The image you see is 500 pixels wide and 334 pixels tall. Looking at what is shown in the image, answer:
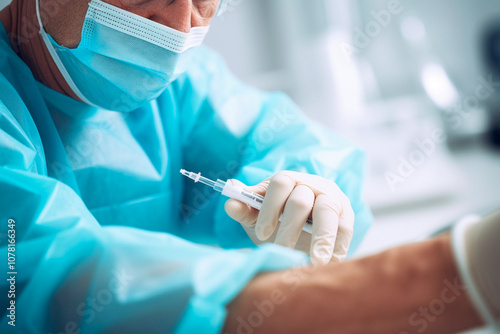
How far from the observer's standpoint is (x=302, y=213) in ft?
2.82

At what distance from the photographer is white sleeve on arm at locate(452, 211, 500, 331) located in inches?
20.1

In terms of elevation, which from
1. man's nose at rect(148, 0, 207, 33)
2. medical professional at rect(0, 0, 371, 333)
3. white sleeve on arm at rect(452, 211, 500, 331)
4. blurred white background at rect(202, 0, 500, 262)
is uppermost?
Answer: white sleeve on arm at rect(452, 211, 500, 331)

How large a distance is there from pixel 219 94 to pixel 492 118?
215 centimetres

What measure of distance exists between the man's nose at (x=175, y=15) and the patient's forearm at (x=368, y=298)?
62 cm

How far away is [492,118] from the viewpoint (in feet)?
8.95

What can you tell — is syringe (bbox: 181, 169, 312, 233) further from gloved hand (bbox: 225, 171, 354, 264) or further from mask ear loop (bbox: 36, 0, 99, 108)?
mask ear loop (bbox: 36, 0, 99, 108)

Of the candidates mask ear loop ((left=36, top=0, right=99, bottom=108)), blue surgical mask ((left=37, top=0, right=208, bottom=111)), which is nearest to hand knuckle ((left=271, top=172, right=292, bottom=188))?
blue surgical mask ((left=37, top=0, right=208, bottom=111))

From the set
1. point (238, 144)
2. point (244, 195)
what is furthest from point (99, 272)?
point (238, 144)

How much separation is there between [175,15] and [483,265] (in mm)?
793

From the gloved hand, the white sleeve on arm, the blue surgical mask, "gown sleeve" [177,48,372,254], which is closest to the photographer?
the white sleeve on arm

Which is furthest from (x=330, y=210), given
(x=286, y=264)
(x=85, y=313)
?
(x=85, y=313)

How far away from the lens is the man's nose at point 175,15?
971 millimetres

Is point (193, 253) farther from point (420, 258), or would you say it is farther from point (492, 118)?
point (492, 118)

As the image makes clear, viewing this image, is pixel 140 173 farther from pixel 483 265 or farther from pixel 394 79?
pixel 394 79
